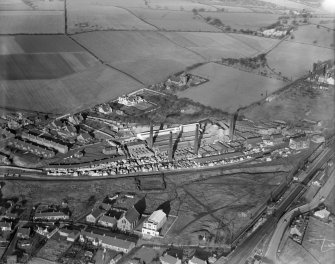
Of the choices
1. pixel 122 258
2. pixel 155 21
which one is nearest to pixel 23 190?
pixel 122 258

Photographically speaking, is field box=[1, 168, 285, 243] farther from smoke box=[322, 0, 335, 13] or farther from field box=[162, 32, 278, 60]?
smoke box=[322, 0, 335, 13]

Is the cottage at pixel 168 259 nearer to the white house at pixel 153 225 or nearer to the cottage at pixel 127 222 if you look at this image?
the white house at pixel 153 225

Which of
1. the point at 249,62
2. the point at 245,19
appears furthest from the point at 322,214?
the point at 245,19

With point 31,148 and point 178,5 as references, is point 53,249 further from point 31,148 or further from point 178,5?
point 178,5

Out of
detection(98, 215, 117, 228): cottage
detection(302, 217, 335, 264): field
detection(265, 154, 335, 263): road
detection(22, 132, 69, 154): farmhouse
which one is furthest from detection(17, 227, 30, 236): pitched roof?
detection(302, 217, 335, 264): field

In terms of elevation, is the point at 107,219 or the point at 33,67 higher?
the point at 33,67
